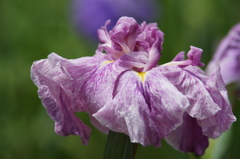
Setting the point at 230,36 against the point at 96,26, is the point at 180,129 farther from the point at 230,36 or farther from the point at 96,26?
the point at 96,26

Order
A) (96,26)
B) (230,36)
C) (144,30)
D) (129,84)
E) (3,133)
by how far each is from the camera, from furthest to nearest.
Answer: (96,26) < (3,133) < (230,36) < (144,30) < (129,84)

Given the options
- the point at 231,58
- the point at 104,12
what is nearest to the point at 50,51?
the point at 104,12

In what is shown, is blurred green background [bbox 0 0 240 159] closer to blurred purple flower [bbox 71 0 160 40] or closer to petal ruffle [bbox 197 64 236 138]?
blurred purple flower [bbox 71 0 160 40]

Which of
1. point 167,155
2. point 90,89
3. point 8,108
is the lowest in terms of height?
point 167,155

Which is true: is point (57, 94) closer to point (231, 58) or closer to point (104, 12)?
point (231, 58)

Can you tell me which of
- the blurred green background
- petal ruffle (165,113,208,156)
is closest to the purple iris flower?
the blurred green background

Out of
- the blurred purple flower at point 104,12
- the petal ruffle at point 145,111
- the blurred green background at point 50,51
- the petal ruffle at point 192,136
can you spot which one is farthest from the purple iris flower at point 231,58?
the blurred purple flower at point 104,12

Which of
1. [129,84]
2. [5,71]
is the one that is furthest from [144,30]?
[5,71]
